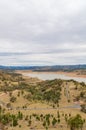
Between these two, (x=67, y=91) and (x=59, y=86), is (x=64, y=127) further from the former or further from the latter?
(x=59, y=86)

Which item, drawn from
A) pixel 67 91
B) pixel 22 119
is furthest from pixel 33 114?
pixel 67 91

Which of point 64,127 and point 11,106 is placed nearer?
point 64,127

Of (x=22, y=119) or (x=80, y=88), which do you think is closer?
(x=22, y=119)

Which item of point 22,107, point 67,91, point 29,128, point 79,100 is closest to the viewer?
point 29,128

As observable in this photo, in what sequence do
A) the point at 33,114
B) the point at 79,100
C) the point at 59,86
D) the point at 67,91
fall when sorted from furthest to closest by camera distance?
the point at 59,86
the point at 67,91
the point at 79,100
the point at 33,114

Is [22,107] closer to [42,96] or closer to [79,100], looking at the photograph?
[42,96]

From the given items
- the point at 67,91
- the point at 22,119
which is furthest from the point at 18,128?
the point at 67,91

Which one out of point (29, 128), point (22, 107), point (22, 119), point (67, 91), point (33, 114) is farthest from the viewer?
point (67, 91)

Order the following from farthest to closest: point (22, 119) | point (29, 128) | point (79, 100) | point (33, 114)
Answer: point (79, 100) → point (33, 114) → point (22, 119) → point (29, 128)
